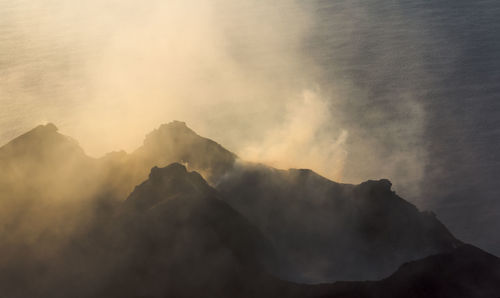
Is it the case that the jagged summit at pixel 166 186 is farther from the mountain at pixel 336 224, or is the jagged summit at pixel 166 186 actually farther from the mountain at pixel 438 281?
the mountain at pixel 438 281

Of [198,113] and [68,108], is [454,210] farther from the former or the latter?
[68,108]

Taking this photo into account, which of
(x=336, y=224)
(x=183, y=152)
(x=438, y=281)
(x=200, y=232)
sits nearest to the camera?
(x=200, y=232)

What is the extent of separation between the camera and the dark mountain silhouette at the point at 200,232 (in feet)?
122

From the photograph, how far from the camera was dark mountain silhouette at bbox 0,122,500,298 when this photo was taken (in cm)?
3725

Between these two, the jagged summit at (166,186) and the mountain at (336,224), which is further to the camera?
the mountain at (336,224)

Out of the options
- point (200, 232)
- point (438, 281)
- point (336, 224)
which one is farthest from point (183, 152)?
point (438, 281)

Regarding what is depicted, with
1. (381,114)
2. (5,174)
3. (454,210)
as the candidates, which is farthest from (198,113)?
(5,174)

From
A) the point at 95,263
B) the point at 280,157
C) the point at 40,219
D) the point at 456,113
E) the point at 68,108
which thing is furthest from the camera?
the point at 68,108

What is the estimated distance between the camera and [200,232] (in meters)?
37.9

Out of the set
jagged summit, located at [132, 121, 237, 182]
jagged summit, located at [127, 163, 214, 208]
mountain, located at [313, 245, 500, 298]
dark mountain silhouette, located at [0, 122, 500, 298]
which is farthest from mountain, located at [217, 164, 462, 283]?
jagged summit, located at [127, 163, 214, 208]

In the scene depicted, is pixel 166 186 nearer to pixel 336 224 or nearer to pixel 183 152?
pixel 183 152

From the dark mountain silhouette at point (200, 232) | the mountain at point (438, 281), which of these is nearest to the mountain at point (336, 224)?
the dark mountain silhouette at point (200, 232)

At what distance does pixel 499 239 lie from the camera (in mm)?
83250

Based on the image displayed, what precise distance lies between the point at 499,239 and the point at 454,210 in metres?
11.1
